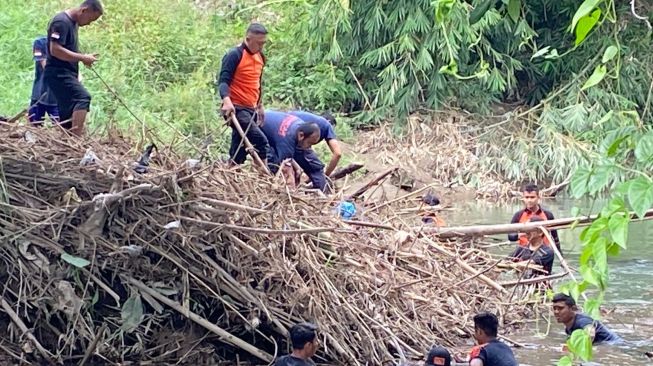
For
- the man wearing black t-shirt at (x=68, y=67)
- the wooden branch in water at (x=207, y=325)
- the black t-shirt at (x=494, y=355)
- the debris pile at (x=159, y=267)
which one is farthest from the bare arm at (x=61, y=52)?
the black t-shirt at (x=494, y=355)

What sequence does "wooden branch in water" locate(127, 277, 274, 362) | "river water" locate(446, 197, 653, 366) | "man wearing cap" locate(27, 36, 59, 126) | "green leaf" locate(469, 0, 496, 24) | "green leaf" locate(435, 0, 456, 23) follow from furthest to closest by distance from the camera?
"man wearing cap" locate(27, 36, 59, 126)
"river water" locate(446, 197, 653, 366)
"wooden branch in water" locate(127, 277, 274, 362)
"green leaf" locate(435, 0, 456, 23)
"green leaf" locate(469, 0, 496, 24)

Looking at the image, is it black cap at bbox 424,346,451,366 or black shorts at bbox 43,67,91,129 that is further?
black shorts at bbox 43,67,91,129

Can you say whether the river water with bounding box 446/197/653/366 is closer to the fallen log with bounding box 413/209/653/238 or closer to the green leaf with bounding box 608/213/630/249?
the fallen log with bounding box 413/209/653/238

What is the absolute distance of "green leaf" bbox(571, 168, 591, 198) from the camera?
2.23 metres

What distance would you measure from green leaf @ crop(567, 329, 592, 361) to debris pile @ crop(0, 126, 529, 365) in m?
4.83

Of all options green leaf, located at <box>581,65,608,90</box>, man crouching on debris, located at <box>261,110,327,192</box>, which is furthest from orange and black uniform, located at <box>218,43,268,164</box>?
green leaf, located at <box>581,65,608,90</box>

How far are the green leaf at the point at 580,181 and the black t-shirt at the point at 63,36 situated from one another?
6785 millimetres

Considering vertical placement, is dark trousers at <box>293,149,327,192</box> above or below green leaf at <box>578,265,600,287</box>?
below

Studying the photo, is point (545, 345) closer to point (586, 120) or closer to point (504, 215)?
point (504, 215)

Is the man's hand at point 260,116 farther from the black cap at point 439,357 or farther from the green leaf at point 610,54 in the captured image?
the green leaf at point 610,54

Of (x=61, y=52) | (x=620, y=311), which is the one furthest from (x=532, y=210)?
(x=61, y=52)

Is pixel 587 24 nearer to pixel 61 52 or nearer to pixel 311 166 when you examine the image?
pixel 61 52

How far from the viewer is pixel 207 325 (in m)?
7.17

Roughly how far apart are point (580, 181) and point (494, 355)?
4.52 meters
